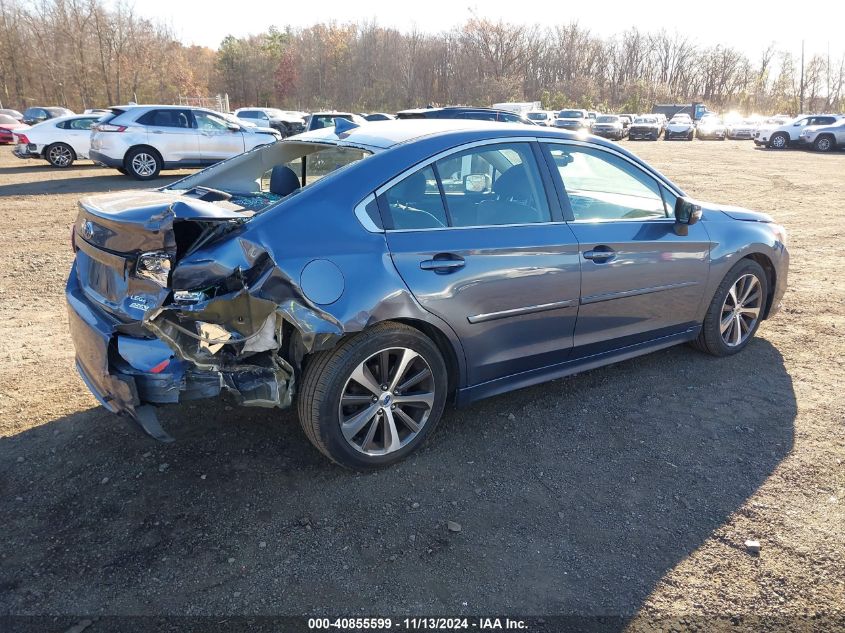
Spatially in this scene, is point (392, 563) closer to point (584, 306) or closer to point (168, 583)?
point (168, 583)

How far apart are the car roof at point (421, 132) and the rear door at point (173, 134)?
1177 centimetres

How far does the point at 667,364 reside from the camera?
4773mm

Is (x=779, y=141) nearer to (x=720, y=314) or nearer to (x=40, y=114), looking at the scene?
(x=720, y=314)

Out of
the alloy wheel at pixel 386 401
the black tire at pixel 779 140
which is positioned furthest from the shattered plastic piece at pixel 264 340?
the black tire at pixel 779 140

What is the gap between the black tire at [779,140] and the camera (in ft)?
97.0

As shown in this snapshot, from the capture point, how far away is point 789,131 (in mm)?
29172

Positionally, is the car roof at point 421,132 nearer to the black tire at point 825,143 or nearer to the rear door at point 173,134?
the rear door at point 173,134

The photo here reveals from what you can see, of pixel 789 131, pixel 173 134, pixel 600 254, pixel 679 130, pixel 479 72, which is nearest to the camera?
pixel 600 254

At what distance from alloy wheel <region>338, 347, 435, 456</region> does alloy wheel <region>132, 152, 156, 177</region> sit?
1319 centimetres

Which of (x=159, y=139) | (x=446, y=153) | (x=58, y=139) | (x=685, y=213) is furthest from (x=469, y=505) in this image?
(x=58, y=139)

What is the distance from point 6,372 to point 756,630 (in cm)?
471

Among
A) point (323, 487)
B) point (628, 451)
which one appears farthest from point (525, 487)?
point (323, 487)

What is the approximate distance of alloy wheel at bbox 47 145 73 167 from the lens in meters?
17.6

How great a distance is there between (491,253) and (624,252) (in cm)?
106
